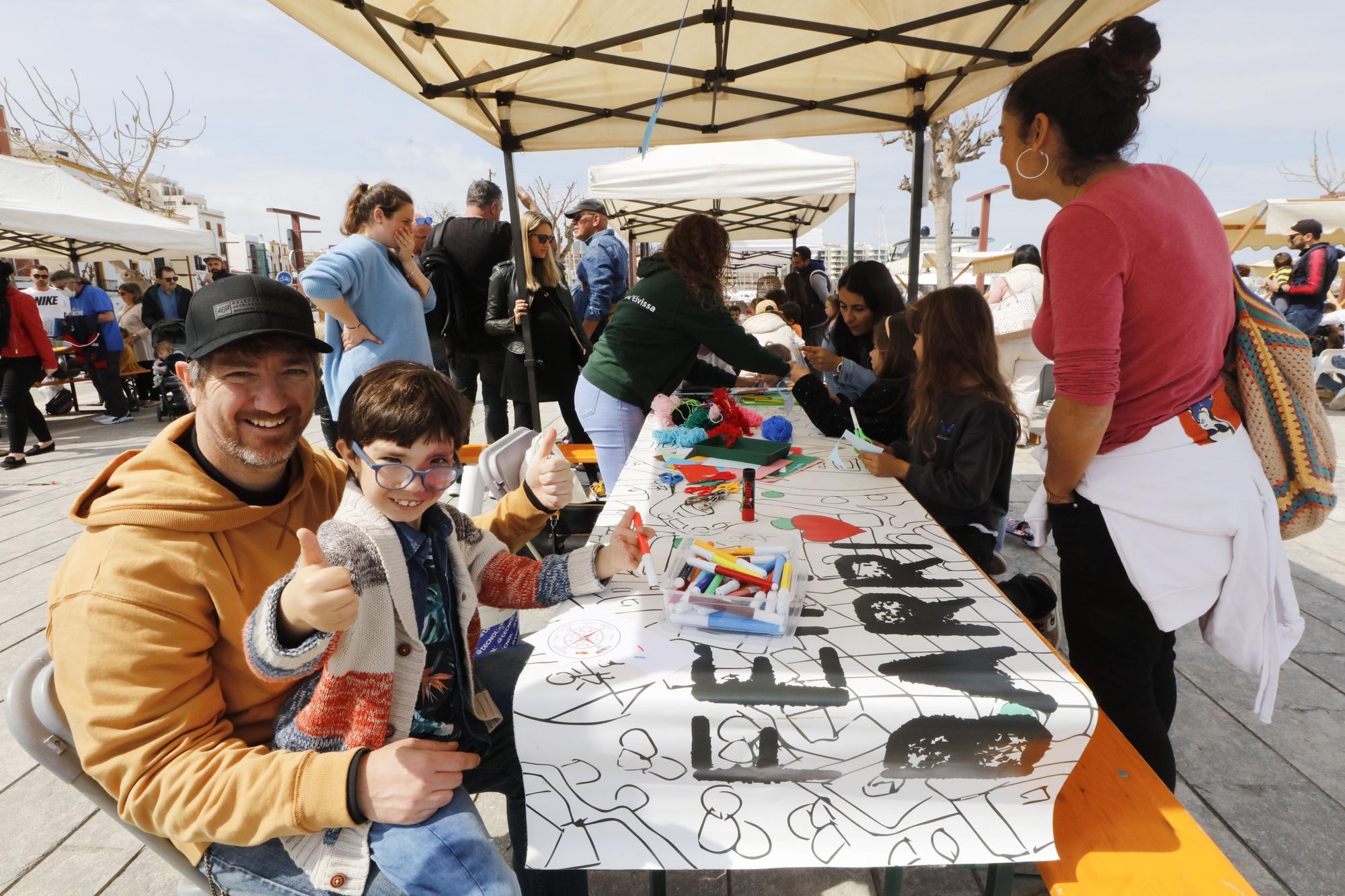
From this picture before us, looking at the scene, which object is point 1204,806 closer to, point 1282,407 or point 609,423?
point 1282,407

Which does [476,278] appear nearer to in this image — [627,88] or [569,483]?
[627,88]

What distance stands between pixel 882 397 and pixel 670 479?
105 cm

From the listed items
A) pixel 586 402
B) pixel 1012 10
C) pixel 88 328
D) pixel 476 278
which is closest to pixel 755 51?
pixel 1012 10

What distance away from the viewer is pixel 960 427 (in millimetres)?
2062

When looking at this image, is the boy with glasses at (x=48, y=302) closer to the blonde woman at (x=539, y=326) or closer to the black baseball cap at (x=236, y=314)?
the blonde woman at (x=539, y=326)

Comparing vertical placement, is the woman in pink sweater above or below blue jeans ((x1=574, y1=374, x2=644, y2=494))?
above

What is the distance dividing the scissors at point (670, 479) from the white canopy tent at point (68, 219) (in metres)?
8.18

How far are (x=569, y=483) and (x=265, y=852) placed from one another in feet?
2.82

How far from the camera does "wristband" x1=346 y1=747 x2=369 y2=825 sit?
39.6 inches

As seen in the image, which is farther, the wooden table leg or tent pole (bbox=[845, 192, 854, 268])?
tent pole (bbox=[845, 192, 854, 268])

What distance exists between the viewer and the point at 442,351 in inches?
188

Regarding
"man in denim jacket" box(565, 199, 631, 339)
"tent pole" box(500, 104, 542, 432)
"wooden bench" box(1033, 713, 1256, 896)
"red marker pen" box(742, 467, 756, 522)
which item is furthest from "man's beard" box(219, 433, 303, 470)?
"man in denim jacket" box(565, 199, 631, 339)

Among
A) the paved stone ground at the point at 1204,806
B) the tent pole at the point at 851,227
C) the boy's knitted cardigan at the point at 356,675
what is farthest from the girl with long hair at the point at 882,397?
the tent pole at the point at 851,227

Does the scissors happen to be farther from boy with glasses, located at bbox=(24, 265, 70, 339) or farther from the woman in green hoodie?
boy with glasses, located at bbox=(24, 265, 70, 339)
